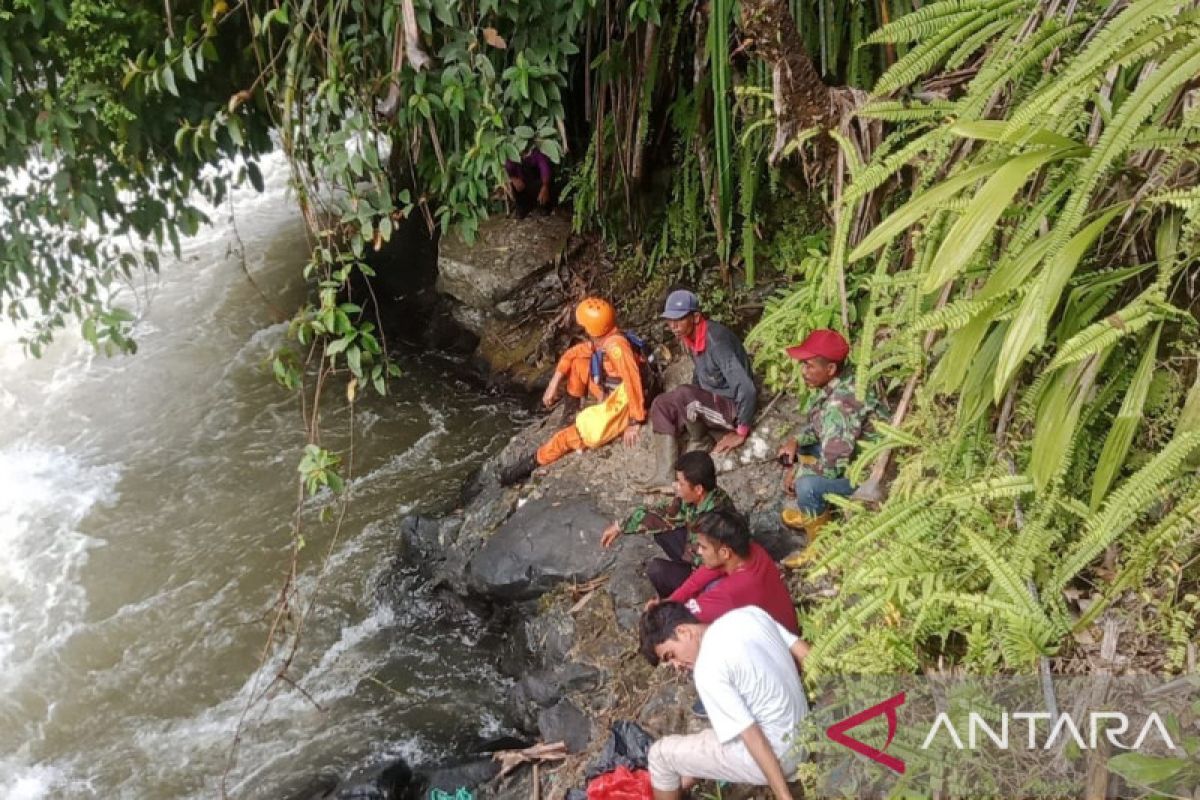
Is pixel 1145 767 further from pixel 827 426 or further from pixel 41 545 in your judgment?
pixel 41 545

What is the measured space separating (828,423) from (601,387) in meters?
2.00

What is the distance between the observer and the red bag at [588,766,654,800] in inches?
159

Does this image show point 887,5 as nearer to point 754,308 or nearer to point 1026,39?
point 1026,39

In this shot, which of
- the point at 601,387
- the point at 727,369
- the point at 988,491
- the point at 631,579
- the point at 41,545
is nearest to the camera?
the point at 988,491

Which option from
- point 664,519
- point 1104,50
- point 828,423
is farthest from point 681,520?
point 1104,50

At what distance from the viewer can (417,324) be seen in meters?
9.63

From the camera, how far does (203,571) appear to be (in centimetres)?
703

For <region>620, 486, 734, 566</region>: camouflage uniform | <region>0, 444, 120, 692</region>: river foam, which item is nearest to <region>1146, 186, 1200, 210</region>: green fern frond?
<region>620, 486, 734, 566</region>: camouflage uniform

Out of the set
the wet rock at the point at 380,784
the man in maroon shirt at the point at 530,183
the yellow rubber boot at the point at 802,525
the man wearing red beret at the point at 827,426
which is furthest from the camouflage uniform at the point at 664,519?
the man in maroon shirt at the point at 530,183

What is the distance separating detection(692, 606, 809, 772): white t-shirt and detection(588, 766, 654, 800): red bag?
779mm

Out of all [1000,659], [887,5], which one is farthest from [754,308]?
[1000,659]

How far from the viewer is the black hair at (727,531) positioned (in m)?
4.10

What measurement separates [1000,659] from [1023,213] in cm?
Answer: 148

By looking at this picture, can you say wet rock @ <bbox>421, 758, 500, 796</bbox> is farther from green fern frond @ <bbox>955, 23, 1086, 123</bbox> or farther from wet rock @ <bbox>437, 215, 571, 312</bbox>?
wet rock @ <bbox>437, 215, 571, 312</bbox>
